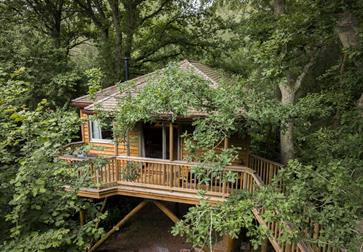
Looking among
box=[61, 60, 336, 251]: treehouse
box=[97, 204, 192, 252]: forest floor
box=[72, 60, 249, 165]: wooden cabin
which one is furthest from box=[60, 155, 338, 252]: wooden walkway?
box=[97, 204, 192, 252]: forest floor

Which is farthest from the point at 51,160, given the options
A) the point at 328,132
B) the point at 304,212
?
the point at 328,132

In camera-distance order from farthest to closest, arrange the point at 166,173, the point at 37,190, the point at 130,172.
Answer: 1. the point at 130,172
2. the point at 166,173
3. the point at 37,190

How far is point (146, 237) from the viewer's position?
11148 millimetres

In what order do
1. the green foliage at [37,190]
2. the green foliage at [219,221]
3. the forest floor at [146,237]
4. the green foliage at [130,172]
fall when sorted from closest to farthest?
the green foliage at [37,190] < the green foliage at [219,221] < the green foliage at [130,172] < the forest floor at [146,237]

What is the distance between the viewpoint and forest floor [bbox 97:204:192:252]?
10477 mm

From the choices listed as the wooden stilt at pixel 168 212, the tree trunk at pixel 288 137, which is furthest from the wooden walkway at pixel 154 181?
the tree trunk at pixel 288 137

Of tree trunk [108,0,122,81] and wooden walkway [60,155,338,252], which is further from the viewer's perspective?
tree trunk [108,0,122,81]

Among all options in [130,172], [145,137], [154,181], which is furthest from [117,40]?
[154,181]

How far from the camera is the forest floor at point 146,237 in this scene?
34.4 feet

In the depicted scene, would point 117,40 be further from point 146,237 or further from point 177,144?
point 146,237

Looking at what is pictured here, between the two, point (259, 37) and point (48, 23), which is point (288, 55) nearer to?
point (259, 37)

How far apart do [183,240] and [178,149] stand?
11.8 feet

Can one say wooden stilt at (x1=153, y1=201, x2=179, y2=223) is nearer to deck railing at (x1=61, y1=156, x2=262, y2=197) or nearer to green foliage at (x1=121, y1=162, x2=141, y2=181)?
deck railing at (x1=61, y1=156, x2=262, y2=197)

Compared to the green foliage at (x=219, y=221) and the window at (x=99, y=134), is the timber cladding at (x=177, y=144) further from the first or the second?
the green foliage at (x=219, y=221)
